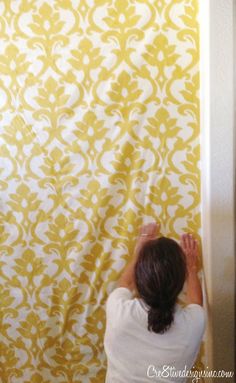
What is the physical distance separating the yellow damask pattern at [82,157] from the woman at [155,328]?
1.51ft

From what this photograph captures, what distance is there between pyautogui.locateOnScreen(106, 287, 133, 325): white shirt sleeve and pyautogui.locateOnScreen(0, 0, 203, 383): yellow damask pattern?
1.18 ft

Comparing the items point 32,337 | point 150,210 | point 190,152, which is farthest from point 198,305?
point 32,337

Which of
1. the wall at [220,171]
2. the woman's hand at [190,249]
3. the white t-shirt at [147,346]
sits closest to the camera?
the white t-shirt at [147,346]

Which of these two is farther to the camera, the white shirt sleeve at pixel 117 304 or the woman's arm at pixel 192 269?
the woman's arm at pixel 192 269

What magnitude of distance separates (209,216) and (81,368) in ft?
2.91

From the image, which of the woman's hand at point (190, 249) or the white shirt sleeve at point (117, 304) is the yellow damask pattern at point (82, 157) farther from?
the white shirt sleeve at point (117, 304)

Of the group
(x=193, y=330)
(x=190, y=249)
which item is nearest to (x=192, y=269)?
(x=190, y=249)

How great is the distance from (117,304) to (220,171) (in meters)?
0.56

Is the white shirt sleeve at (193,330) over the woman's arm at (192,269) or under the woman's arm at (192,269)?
under

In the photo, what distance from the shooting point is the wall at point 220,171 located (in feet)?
4.52

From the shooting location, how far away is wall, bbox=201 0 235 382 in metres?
1.38

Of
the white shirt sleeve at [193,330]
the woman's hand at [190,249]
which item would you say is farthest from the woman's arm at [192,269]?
the white shirt sleeve at [193,330]

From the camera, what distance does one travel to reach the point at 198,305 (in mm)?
1331

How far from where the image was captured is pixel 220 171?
143cm
